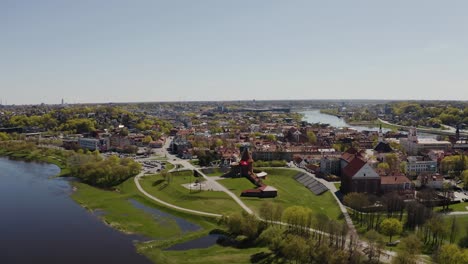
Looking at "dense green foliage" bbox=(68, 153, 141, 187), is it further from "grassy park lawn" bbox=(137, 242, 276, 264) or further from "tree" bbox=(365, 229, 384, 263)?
"tree" bbox=(365, 229, 384, 263)

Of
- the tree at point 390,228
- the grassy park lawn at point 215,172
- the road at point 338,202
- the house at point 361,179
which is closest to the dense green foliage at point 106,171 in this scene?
the grassy park lawn at point 215,172

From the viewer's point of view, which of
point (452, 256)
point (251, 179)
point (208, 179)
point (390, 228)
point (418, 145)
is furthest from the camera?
point (418, 145)

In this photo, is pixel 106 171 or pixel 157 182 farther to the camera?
pixel 106 171

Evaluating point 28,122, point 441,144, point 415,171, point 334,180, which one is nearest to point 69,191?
point 334,180

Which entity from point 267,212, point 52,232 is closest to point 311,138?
point 267,212

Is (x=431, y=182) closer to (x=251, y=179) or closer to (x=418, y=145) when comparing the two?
(x=251, y=179)

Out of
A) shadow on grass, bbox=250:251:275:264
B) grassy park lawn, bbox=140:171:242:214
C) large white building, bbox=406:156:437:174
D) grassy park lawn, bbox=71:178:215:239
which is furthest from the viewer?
large white building, bbox=406:156:437:174

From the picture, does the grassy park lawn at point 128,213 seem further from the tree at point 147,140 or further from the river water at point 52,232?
the tree at point 147,140

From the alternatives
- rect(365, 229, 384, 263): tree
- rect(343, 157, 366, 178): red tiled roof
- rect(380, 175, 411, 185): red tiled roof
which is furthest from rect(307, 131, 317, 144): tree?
rect(365, 229, 384, 263): tree
